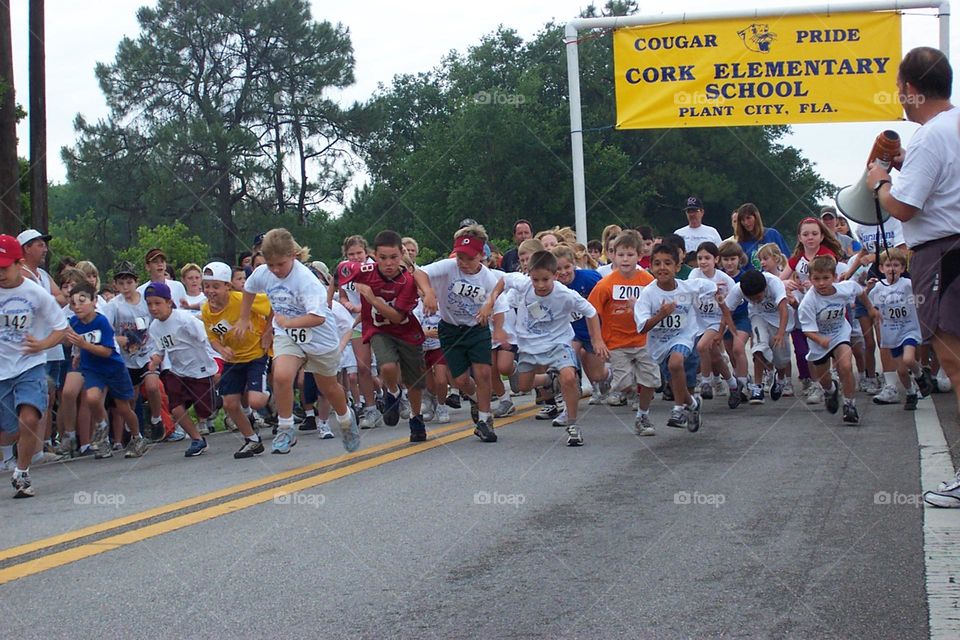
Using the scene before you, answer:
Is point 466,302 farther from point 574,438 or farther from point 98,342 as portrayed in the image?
point 98,342

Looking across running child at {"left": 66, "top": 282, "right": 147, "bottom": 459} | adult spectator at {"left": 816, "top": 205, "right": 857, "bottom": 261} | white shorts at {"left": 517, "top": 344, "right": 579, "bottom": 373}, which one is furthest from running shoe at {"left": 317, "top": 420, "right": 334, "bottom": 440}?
adult spectator at {"left": 816, "top": 205, "right": 857, "bottom": 261}

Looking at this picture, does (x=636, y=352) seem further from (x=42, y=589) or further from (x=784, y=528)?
(x=42, y=589)

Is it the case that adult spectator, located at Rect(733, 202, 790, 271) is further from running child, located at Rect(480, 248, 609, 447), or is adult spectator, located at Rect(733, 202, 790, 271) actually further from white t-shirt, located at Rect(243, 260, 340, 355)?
white t-shirt, located at Rect(243, 260, 340, 355)

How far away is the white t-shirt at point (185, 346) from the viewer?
1205cm

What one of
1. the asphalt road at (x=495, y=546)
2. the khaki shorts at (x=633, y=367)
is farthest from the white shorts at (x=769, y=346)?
the asphalt road at (x=495, y=546)

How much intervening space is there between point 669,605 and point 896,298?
28.1 feet

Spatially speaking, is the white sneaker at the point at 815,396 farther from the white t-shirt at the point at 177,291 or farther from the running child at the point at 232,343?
the white t-shirt at the point at 177,291

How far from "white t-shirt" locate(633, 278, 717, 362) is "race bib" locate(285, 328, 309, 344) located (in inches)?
116

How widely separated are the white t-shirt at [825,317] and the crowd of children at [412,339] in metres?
0.02

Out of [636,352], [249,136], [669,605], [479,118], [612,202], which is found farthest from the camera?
[612,202]

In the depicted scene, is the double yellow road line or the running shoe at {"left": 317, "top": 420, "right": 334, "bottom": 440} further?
the running shoe at {"left": 317, "top": 420, "right": 334, "bottom": 440}

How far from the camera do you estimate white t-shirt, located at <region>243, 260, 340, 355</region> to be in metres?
10.1

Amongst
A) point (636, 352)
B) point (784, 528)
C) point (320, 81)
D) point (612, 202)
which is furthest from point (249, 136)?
point (784, 528)

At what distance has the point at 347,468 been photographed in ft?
30.9
